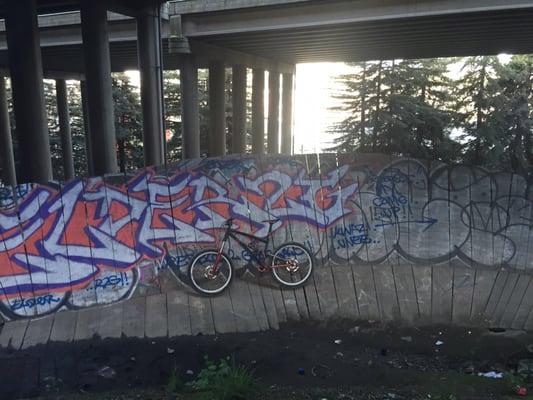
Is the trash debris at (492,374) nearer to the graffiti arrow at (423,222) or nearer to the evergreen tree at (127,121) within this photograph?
the graffiti arrow at (423,222)

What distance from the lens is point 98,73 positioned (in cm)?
1521

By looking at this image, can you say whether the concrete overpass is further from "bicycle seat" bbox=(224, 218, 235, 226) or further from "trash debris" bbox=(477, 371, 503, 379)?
"trash debris" bbox=(477, 371, 503, 379)

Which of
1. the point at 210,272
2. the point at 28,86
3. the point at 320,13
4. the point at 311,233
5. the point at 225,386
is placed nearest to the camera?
the point at 225,386

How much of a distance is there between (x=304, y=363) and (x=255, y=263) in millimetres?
1770

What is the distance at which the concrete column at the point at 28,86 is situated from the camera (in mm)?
13531

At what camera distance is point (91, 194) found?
6.36 meters

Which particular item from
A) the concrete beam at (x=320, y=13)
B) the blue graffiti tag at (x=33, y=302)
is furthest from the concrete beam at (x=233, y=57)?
the blue graffiti tag at (x=33, y=302)

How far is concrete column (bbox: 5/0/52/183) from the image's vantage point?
13531mm

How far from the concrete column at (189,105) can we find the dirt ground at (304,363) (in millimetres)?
15152

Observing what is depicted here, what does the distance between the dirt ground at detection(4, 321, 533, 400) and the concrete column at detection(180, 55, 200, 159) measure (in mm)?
15152

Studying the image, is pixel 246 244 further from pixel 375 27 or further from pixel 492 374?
pixel 375 27

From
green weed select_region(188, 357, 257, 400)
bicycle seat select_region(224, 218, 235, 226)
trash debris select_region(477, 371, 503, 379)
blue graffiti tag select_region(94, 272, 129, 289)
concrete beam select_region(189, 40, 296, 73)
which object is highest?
concrete beam select_region(189, 40, 296, 73)

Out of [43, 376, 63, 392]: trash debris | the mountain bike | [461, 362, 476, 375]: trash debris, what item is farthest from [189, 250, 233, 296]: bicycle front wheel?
[461, 362, 476, 375]: trash debris

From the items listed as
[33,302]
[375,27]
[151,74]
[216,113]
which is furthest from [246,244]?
[216,113]
